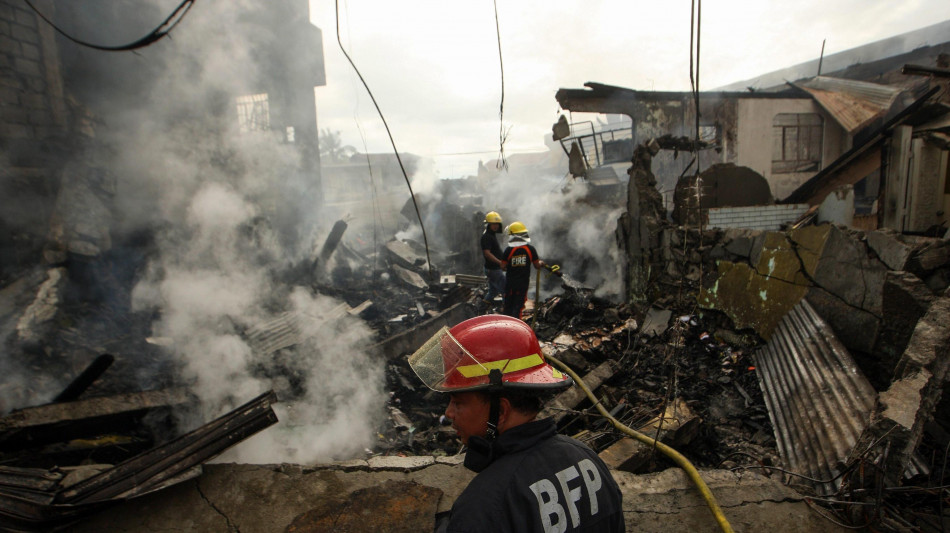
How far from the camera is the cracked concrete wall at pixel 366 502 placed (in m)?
2.41

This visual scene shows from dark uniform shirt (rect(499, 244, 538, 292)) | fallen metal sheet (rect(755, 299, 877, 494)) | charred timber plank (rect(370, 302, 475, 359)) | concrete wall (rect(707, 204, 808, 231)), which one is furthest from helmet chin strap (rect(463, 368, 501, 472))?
concrete wall (rect(707, 204, 808, 231))

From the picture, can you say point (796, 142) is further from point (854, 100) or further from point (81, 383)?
point (81, 383)

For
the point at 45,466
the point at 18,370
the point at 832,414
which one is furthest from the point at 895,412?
the point at 18,370

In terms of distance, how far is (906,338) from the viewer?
11.1 ft

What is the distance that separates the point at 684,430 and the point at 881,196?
20.2 feet

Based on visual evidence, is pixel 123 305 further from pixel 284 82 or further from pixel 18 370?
pixel 284 82

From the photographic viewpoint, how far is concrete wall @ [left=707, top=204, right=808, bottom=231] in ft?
24.5

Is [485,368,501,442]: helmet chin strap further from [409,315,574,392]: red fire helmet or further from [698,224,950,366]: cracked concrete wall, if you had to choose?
[698,224,950,366]: cracked concrete wall

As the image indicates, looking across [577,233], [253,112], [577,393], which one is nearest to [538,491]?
[577,393]

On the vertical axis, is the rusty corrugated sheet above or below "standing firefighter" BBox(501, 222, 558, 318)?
above

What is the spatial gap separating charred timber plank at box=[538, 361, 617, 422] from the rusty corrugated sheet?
15.8 meters

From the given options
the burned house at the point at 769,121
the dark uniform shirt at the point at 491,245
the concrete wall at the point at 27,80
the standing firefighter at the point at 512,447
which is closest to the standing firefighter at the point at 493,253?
the dark uniform shirt at the point at 491,245

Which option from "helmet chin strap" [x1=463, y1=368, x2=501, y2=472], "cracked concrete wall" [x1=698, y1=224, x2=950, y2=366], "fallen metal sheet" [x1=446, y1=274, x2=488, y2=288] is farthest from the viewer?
"fallen metal sheet" [x1=446, y1=274, x2=488, y2=288]

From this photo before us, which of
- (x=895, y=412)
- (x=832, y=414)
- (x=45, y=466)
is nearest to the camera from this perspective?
(x=895, y=412)
